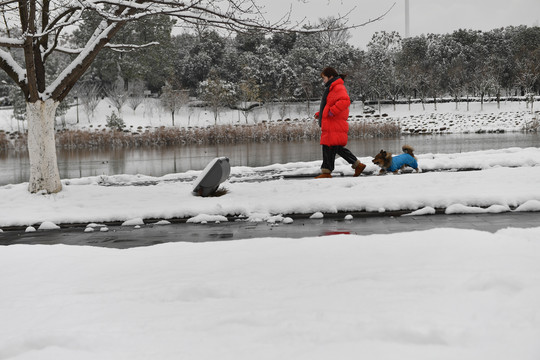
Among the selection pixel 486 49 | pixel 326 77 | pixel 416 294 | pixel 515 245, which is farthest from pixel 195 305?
pixel 486 49

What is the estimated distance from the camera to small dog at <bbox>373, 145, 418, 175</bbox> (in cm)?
973

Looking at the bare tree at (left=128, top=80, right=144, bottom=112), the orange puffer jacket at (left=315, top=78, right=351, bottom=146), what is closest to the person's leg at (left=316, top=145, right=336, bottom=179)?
the orange puffer jacket at (left=315, top=78, right=351, bottom=146)

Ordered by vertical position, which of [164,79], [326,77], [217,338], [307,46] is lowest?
[217,338]

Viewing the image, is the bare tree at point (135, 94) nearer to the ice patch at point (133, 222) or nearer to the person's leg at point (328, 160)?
the person's leg at point (328, 160)

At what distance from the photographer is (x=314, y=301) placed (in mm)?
2957

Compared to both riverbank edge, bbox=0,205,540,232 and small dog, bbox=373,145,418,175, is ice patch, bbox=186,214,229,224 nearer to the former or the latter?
riverbank edge, bbox=0,205,540,232

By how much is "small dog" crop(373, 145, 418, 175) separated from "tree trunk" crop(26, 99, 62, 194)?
5786 millimetres

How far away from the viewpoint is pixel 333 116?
946 cm

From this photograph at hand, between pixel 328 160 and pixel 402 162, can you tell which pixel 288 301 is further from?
pixel 402 162

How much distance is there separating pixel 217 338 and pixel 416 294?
120 centimetres

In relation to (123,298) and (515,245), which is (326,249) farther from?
(123,298)

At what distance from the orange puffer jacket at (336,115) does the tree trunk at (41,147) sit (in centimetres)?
480

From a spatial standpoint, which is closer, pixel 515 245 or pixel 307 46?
pixel 515 245

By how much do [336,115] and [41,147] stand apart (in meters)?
5.15
